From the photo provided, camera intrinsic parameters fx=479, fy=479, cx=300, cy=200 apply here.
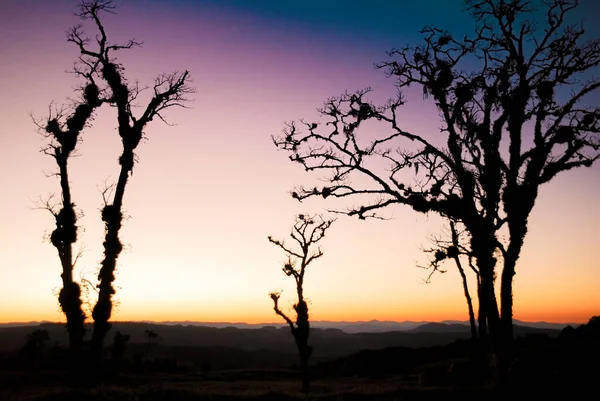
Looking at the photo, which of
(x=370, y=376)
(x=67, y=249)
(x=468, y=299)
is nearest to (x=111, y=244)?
(x=67, y=249)

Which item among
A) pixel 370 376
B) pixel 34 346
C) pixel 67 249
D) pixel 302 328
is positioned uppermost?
pixel 67 249

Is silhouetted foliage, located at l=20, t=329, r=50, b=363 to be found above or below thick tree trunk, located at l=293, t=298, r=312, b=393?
below

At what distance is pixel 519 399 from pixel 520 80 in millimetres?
9366

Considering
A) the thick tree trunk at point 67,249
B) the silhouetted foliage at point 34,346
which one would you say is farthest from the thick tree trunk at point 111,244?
the silhouetted foliage at point 34,346

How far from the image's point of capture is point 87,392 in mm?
11562

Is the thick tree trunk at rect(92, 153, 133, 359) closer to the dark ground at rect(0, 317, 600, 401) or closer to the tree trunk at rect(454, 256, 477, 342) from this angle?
the dark ground at rect(0, 317, 600, 401)

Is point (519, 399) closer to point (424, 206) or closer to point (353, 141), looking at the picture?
point (424, 206)

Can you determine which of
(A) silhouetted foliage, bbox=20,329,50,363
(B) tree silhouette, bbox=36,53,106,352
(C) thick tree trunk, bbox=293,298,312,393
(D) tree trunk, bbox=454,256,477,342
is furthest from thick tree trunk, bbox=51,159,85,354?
(A) silhouetted foliage, bbox=20,329,50,363

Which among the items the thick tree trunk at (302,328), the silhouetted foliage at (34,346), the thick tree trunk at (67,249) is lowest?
the silhouetted foliage at (34,346)

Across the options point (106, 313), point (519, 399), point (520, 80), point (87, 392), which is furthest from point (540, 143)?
point (106, 313)

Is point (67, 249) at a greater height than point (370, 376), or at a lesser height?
greater

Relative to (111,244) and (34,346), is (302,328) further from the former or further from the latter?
(34,346)

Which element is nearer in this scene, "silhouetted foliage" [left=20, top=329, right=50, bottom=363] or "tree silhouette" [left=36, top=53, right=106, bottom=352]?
"tree silhouette" [left=36, top=53, right=106, bottom=352]

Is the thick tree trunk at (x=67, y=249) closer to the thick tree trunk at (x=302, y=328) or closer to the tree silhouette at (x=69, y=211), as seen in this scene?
the tree silhouette at (x=69, y=211)
